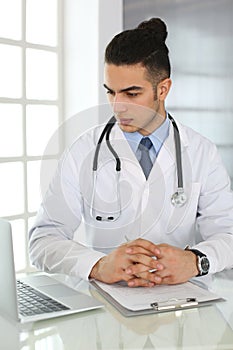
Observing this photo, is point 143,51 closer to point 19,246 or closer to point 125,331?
point 125,331

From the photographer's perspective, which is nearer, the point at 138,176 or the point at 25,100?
the point at 138,176

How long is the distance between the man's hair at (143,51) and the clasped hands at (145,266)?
64 cm

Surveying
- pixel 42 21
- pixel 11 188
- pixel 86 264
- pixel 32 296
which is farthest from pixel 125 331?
pixel 42 21

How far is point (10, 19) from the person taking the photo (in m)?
2.95

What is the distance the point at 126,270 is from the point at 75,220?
0.49 m

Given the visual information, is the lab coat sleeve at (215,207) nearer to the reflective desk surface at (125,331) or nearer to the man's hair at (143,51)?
the man's hair at (143,51)

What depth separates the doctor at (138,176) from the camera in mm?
1945

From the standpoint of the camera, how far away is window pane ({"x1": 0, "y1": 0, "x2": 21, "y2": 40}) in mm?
2918

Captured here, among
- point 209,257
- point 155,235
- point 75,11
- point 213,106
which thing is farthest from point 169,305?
point 75,11

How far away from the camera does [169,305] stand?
1.37 m

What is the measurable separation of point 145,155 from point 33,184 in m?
1.19

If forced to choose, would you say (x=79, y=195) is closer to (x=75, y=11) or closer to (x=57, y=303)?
(x=57, y=303)

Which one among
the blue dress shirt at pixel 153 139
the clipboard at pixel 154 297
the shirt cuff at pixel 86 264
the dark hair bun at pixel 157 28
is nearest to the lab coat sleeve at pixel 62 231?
the shirt cuff at pixel 86 264

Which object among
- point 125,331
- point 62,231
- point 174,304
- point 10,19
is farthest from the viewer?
point 10,19
